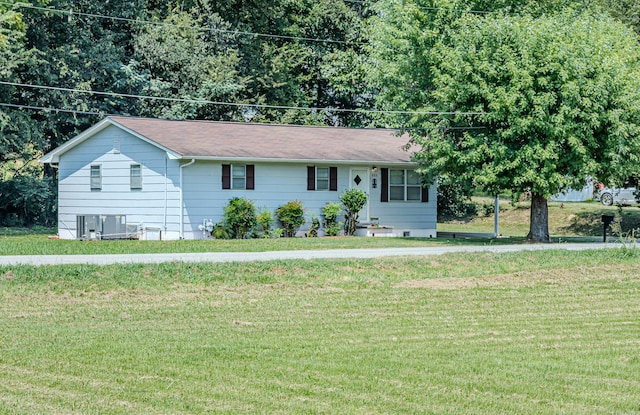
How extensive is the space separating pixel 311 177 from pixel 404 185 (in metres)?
4.52

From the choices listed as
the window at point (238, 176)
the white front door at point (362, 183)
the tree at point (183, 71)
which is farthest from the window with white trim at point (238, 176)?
the tree at point (183, 71)

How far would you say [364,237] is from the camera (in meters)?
34.6

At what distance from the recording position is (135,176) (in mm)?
33969

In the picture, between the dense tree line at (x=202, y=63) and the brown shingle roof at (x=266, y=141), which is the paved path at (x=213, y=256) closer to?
the brown shingle roof at (x=266, y=141)

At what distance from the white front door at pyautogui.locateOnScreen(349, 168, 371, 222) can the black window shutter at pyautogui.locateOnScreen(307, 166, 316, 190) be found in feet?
5.77

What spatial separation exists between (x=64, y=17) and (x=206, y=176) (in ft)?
50.3

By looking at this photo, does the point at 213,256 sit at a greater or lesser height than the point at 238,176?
lesser

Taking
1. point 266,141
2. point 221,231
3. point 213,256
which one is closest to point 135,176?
point 221,231

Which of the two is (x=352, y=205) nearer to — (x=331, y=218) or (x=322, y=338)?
(x=331, y=218)

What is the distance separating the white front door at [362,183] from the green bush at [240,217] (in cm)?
489

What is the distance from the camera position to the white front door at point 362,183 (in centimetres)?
3669

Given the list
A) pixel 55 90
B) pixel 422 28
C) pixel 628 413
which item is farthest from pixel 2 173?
pixel 628 413

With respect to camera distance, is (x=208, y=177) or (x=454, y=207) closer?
(x=208, y=177)

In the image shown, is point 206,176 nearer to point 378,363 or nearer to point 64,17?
point 64,17
